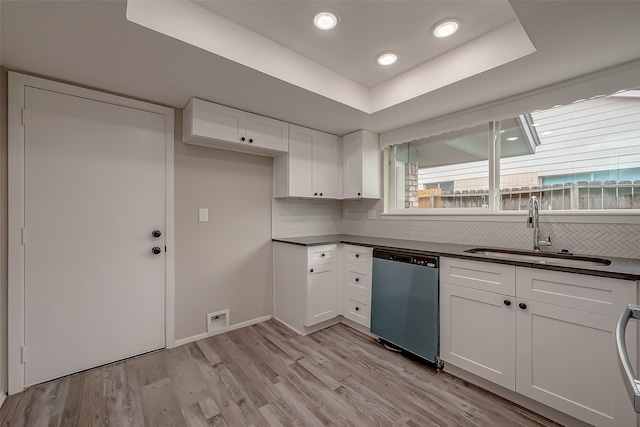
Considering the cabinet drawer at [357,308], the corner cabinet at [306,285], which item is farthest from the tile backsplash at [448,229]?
the cabinet drawer at [357,308]

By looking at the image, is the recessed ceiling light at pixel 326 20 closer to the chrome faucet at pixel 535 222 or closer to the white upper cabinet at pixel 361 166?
the white upper cabinet at pixel 361 166

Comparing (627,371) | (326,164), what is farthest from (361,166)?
(627,371)

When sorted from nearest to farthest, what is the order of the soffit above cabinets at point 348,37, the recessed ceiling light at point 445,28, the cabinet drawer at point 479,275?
the soffit above cabinets at point 348,37 → the recessed ceiling light at point 445,28 → the cabinet drawer at point 479,275

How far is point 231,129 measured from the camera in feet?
7.95

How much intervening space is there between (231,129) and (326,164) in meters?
1.16

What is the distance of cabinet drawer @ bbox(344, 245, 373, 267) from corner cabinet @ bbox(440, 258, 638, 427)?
0.71 meters

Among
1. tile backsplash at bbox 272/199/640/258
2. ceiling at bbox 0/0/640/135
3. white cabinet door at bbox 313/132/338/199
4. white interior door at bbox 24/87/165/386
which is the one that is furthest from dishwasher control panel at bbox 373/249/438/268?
white interior door at bbox 24/87/165/386

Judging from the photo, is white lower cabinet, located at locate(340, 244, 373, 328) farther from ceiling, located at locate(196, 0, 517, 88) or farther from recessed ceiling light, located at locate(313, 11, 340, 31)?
recessed ceiling light, located at locate(313, 11, 340, 31)

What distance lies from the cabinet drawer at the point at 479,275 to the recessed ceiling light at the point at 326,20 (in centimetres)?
179

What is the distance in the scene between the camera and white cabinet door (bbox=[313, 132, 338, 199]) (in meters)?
3.09

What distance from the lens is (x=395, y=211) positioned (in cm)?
322

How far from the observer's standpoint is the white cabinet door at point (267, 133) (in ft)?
8.38

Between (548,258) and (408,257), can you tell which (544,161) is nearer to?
(548,258)

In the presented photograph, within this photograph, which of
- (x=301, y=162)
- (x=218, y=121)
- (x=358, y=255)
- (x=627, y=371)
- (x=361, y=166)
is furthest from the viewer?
(x=361, y=166)
